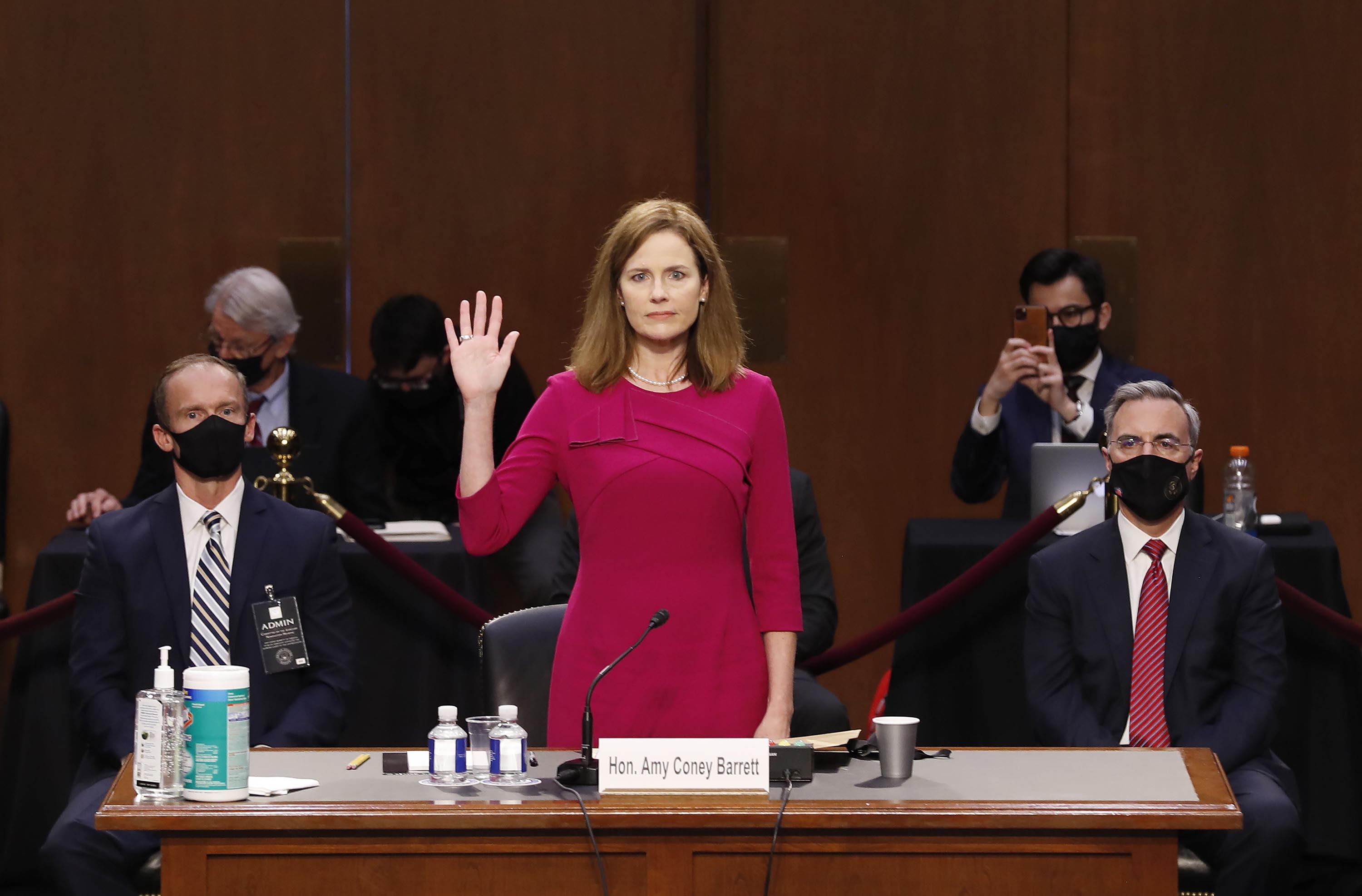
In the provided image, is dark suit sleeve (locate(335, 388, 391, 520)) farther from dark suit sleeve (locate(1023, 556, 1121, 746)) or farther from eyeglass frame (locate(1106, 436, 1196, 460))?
eyeglass frame (locate(1106, 436, 1196, 460))

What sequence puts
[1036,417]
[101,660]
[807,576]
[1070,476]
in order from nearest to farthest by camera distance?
[101,660] < [807,576] < [1070,476] < [1036,417]

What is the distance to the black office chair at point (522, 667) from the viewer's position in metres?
2.93

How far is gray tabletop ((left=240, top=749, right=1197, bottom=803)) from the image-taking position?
2.20 meters

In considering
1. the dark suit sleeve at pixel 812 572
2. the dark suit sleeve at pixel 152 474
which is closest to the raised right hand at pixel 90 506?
→ the dark suit sleeve at pixel 152 474

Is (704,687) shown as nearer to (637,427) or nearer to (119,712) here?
(637,427)

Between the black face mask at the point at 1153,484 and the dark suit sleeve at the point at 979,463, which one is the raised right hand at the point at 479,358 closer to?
the black face mask at the point at 1153,484

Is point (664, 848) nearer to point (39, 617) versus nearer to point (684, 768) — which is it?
point (684, 768)

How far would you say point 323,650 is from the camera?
329cm

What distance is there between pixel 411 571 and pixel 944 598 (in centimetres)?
130

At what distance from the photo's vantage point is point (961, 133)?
590 centimetres

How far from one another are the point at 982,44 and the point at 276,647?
3.68 metres

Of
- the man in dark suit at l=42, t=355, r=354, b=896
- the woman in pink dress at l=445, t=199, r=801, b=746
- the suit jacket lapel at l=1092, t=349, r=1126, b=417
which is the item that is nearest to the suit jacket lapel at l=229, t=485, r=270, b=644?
the man in dark suit at l=42, t=355, r=354, b=896

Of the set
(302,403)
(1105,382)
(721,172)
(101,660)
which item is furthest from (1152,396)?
(721,172)

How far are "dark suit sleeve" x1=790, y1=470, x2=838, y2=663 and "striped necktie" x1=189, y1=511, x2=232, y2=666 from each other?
1.37 m
